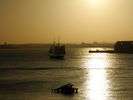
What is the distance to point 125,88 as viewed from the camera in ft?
203

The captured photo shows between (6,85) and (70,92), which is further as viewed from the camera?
(6,85)

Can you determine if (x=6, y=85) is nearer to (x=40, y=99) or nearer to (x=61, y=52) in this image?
(x=40, y=99)

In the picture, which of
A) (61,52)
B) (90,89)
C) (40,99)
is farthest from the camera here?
(61,52)

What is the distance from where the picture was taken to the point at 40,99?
49.6 metres

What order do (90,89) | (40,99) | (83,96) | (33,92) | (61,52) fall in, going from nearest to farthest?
(40,99), (83,96), (33,92), (90,89), (61,52)

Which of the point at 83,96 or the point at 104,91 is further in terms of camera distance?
the point at 104,91

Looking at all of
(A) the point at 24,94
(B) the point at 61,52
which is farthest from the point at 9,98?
(B) the point at 61,52

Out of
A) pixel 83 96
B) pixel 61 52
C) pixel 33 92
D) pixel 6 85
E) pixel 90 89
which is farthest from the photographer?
pixel 61 52

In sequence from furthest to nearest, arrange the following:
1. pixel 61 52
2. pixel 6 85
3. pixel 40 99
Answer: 1. pixel 61 52
2. pixel 6 85
3. pixel 40 99

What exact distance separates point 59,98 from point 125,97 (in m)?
7.93

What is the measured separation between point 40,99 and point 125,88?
16.8 meters

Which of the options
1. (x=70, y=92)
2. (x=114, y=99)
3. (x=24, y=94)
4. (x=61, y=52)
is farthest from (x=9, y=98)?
(x=61, y=52)

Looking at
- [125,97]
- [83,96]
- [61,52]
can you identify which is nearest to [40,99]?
[83,96]

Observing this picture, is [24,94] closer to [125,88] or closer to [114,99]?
[114,99]
